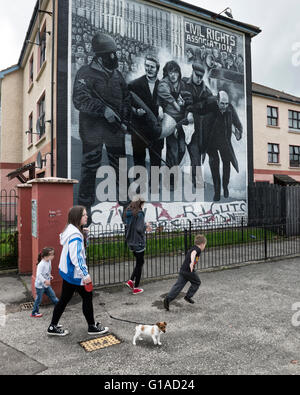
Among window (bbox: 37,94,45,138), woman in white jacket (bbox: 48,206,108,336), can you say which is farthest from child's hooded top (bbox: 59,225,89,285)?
window (bbox: 37,94,45,138)

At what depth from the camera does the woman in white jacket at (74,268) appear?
3877 millimetres

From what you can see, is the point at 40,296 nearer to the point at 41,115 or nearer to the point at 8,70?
the point at 41,115

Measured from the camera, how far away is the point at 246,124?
18.3 metres

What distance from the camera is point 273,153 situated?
81.9 ft

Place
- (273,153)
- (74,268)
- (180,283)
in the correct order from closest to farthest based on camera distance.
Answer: (74,268) → (180,283) → (273,153)

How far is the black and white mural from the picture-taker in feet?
43.9

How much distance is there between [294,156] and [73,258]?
26.9m

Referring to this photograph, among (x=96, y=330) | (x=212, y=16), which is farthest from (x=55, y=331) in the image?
(x=212, y=16)

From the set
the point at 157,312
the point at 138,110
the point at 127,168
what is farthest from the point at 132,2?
the point at 157,312

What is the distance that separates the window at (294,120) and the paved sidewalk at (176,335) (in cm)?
2345

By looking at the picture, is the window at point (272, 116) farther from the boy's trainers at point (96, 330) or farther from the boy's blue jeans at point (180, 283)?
the boy's trainers at point (96, 330)

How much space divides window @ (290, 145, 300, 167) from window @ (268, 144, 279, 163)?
1.89m

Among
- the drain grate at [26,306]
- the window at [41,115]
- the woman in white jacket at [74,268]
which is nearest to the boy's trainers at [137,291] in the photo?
the woman in white jacket at [74,268]
